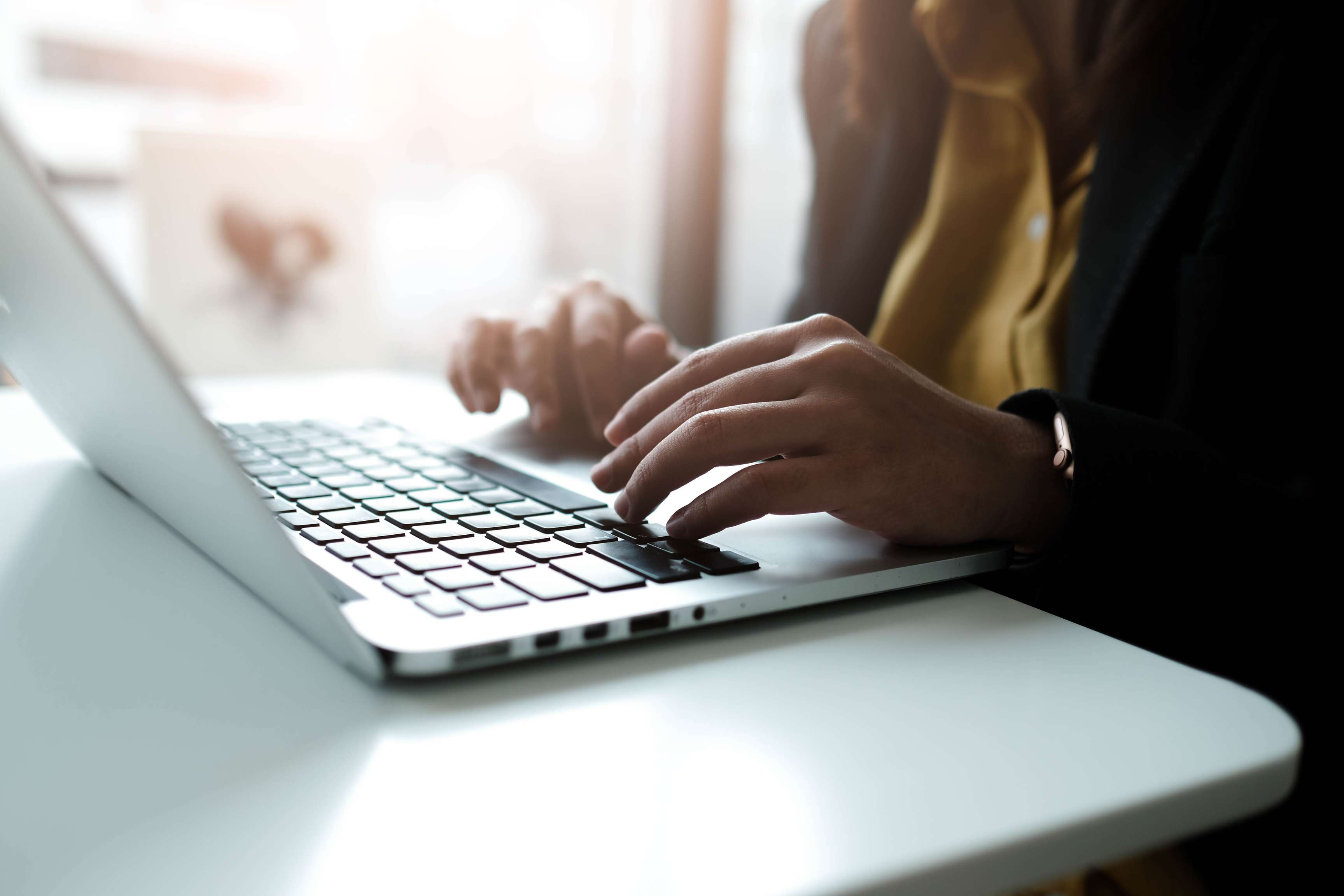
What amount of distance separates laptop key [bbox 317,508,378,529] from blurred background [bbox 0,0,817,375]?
1591 mm

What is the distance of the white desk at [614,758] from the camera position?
21 centimetres

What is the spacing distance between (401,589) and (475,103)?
2.17 metres

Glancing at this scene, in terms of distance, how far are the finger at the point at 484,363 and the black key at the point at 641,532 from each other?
29cm

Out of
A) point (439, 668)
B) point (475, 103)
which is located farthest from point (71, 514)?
point (475, 103)

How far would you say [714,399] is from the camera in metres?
0.44

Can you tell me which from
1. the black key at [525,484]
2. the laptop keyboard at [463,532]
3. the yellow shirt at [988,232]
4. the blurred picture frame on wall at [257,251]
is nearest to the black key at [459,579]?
the laptop keyboard at [463,532]

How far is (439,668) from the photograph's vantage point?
29 centimetres

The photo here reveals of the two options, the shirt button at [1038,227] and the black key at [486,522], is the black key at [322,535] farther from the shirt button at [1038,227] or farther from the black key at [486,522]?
the shirt button at [1038,227]

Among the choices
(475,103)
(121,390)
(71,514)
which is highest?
(475,103)

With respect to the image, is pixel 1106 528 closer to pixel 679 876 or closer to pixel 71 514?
pixel 679 876

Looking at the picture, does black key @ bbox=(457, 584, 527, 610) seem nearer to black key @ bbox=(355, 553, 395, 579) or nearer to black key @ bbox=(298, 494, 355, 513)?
black key @ bbox=(355, 553, 395, 579)

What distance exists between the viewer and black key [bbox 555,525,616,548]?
1.29ft

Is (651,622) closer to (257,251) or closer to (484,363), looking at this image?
(484,363)

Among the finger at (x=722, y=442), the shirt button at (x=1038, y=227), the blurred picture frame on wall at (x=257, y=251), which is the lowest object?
the blurred picture frame on wall at (x=257, y=251)
